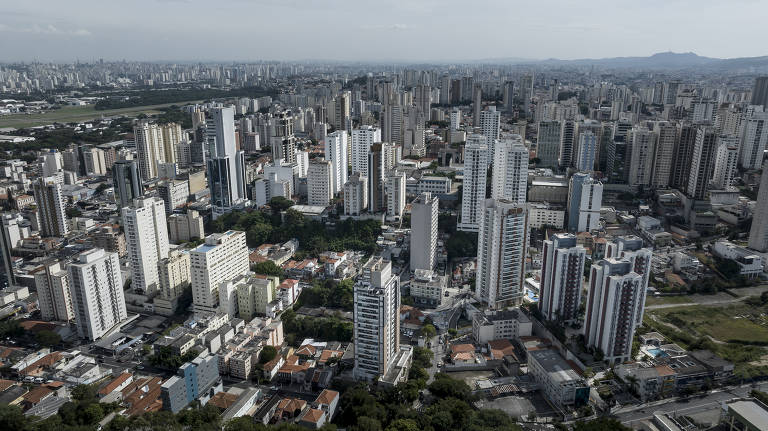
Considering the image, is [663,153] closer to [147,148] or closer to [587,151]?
[587,151]

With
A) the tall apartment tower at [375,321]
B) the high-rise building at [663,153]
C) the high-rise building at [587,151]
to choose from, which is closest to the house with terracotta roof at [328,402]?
the tall apartment tower at [375,321]

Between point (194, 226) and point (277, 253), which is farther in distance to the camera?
point (194, 226)

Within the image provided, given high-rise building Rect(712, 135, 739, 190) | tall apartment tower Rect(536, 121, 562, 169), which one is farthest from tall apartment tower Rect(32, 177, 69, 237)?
high-rise building Rect(712, 135, 739, 190)

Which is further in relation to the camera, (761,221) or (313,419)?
(761,221)

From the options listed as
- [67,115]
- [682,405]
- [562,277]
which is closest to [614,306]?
[562,277]

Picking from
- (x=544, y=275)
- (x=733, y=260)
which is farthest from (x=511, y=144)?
(x=733, y=260)

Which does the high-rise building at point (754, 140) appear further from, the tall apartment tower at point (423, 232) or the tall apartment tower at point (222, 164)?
the tall apartment tower at point (222, 164)

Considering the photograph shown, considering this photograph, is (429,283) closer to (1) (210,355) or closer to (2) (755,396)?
(1) (210,355)
